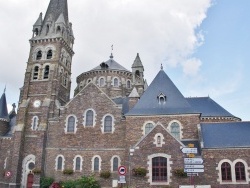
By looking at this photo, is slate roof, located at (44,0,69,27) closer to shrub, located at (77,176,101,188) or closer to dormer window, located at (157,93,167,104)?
dormer window, located at (157,93,167,104)

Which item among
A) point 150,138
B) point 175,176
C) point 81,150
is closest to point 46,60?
point 81,150

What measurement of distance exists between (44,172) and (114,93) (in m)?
17.2

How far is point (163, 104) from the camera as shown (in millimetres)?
30953

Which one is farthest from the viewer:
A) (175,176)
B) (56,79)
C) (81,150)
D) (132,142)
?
(56,79)

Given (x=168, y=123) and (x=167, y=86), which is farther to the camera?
(x=167, y=86)

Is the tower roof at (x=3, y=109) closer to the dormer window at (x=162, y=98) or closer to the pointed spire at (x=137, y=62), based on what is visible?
the pointed spire at (x=137, y=62)

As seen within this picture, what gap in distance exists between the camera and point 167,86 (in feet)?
107

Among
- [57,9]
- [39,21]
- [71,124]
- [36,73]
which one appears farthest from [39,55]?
[71,124]

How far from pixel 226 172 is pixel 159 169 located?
5.78m

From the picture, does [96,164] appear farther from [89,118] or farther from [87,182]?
[89,118]

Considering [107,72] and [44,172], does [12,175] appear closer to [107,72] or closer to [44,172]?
[44,172]

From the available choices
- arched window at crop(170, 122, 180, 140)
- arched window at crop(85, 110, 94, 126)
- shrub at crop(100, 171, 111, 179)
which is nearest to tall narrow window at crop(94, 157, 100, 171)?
shrub at crop(100, 171, 111, 179)

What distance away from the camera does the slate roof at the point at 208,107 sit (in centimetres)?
3532

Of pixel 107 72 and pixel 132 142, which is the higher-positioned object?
pixel 107 72
